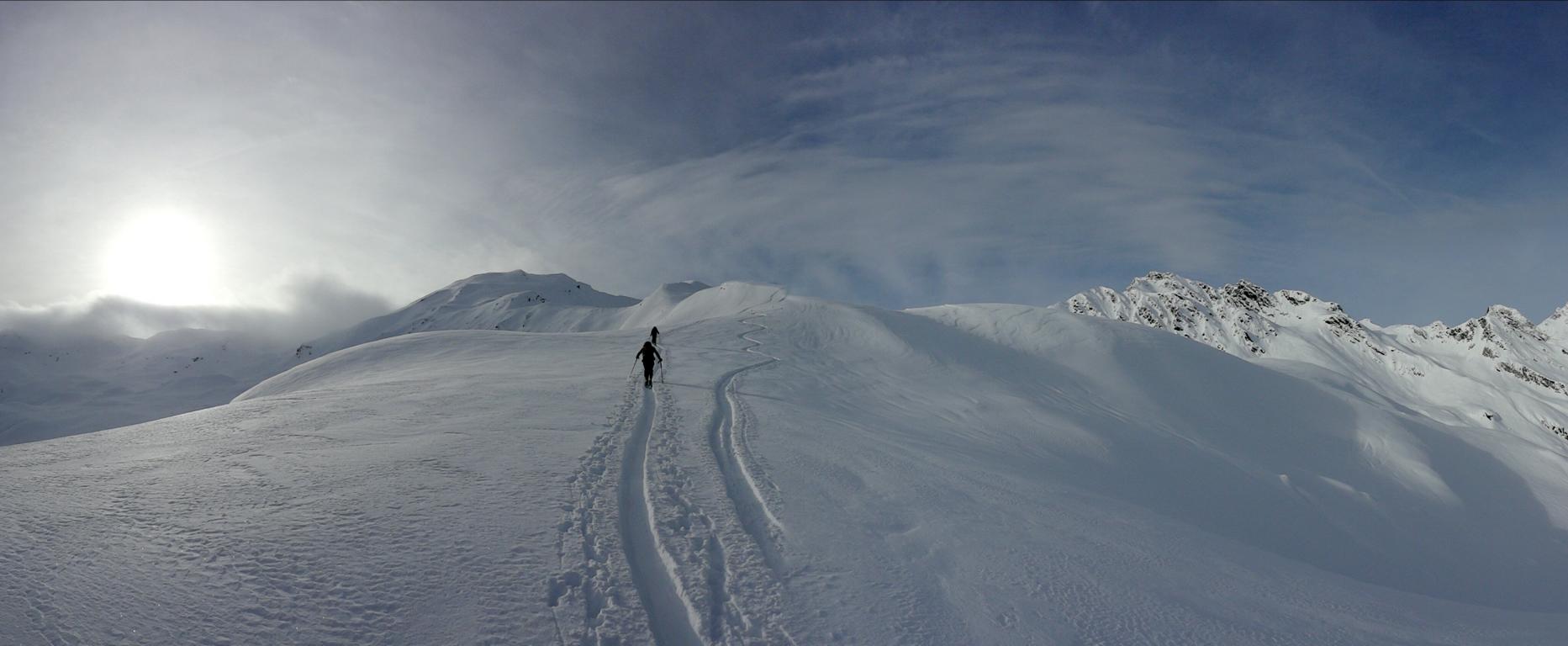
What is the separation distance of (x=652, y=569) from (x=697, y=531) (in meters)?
1.23

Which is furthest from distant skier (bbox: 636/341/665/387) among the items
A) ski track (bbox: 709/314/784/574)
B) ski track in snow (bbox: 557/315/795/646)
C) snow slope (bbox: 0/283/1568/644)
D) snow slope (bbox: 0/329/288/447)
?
snow slope (bbox: 0/329/288/447)

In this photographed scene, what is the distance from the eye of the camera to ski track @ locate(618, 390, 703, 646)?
6.14 m

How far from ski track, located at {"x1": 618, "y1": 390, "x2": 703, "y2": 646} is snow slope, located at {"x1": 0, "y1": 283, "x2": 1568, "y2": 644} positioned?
0.04m

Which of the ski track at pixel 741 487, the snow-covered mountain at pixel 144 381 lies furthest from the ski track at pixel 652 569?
the snow-covered mountain at pixel 144 381

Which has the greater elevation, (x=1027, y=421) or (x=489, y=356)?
(x=489, y=356)

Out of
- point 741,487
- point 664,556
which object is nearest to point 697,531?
point 664,556

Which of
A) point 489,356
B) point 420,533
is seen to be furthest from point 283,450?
point 489,356

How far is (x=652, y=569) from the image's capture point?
7211mm

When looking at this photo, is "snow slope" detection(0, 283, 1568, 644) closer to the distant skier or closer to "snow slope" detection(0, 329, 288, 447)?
the distant skier

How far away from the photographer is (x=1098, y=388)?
31953 mm

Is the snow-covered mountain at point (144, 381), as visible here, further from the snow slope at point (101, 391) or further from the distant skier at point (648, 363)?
the distant skier at point (648, 363)

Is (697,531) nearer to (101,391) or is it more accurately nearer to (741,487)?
(741,487)

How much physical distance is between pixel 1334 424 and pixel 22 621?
151 feet

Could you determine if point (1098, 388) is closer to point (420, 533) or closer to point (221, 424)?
point (420, 533)
